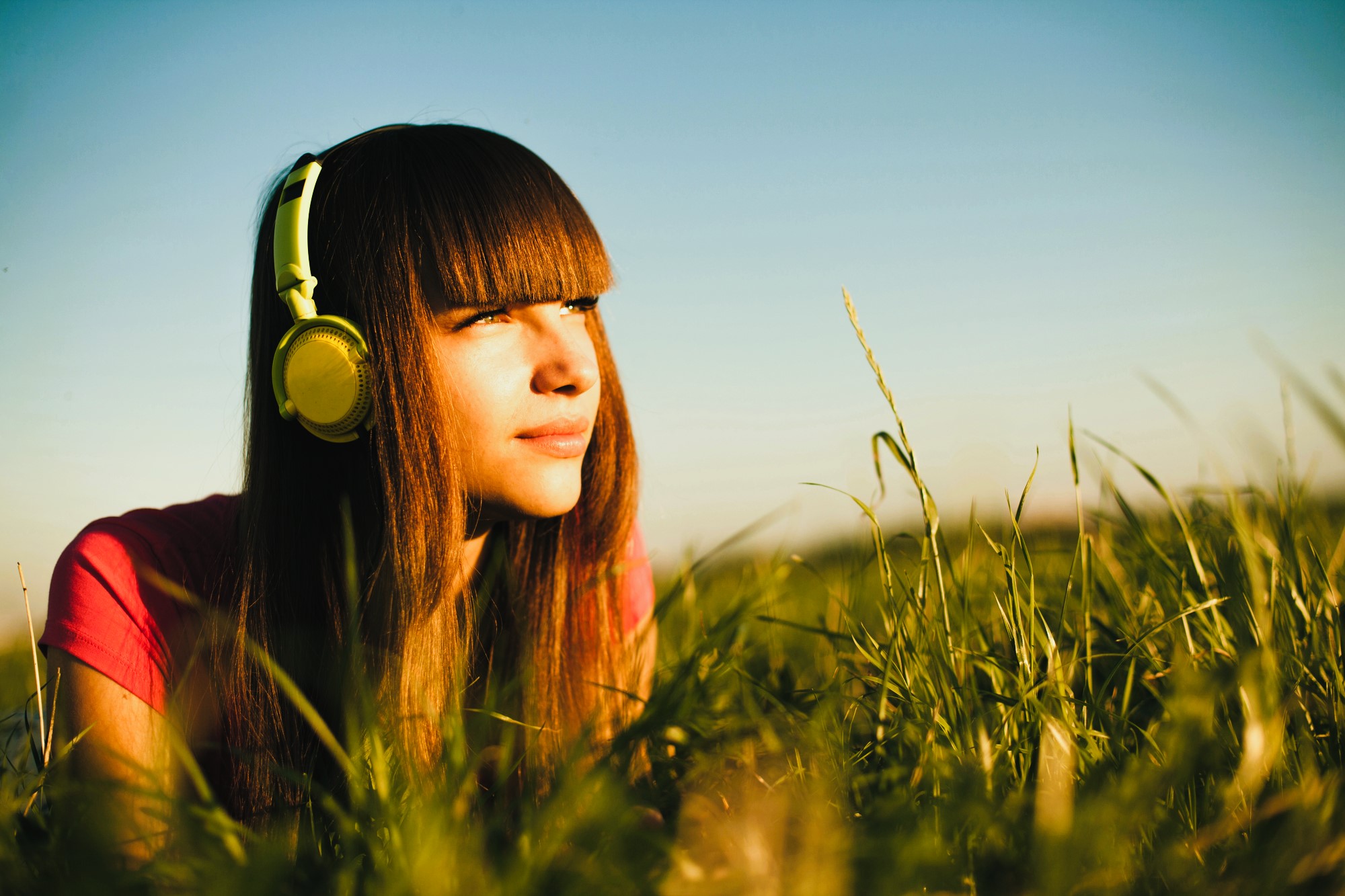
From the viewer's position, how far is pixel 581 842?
0.94 metres

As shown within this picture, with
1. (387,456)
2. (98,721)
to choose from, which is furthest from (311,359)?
(98,721)

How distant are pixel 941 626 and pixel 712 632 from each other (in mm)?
406

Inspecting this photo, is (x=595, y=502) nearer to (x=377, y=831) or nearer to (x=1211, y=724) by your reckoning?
(x=377, y=831)

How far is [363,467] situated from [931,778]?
1.54 m

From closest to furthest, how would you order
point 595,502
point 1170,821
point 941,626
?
point 1170,821 < point 941,626 < point 595,502

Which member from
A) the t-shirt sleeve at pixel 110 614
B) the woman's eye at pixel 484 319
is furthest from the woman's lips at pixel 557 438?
the t-shirt sleeve at pixel 110 614

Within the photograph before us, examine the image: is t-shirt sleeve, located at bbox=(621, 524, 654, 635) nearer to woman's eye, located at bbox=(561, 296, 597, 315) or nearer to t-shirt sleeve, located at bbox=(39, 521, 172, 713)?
woman's eye, located at bbox=(561, 296, 597, 315)

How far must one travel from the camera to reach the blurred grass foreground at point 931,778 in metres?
0.83

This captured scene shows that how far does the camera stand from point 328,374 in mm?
1811

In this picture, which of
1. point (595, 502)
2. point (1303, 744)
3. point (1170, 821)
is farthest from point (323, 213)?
point (1303, 744)

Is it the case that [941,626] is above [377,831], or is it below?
above

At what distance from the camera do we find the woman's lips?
6.46 feet

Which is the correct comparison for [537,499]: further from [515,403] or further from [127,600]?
[127,600]

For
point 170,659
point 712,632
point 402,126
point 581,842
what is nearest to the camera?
point 581,842
